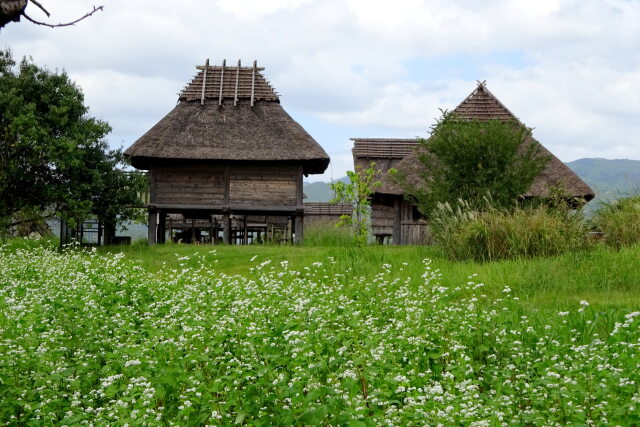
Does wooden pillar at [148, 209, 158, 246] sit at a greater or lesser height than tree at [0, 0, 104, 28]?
lesser

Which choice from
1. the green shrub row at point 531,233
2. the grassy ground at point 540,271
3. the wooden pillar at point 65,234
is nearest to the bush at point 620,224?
the green shrub row at point 531,233

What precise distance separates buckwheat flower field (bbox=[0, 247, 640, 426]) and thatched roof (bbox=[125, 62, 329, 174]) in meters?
15.0

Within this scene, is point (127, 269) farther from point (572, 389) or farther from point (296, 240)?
point (296, 240)

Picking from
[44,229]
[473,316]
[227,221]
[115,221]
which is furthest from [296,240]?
[473,316]

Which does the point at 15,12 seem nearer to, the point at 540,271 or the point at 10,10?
the point at 10,10

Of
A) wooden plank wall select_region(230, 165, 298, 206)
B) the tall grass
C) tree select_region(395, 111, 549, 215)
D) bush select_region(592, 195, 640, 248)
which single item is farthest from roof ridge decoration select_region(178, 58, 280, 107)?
bush select_region(592, 195, 640, 248)

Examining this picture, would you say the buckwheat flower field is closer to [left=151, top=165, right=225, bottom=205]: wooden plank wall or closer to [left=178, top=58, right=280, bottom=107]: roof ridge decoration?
[left=151, top=165, right=225, bottom=205]: wooden plank wall

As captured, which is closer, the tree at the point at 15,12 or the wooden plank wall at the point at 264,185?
the tree at the point at 15,12

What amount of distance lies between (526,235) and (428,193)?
15.5 ft

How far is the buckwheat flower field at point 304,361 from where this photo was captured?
640 centimetres

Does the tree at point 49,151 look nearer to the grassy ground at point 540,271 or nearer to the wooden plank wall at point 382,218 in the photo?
the grassy ground at point 540,271

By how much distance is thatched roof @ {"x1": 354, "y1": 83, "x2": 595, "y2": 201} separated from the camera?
24.9 m

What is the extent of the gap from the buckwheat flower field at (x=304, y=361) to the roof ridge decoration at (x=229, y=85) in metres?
17.7

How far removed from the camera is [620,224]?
1739 centimetres
